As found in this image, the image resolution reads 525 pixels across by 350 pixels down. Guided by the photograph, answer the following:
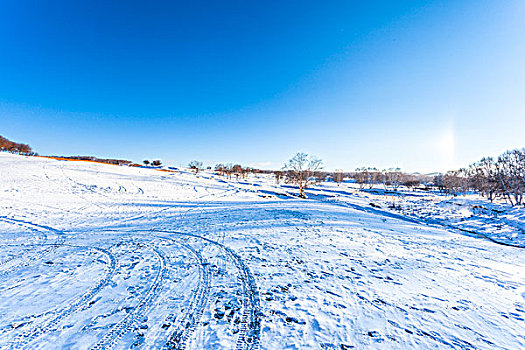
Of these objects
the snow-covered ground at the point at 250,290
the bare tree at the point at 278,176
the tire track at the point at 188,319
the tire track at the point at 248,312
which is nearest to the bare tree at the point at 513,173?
the snow-covered ground at the point at 250,290

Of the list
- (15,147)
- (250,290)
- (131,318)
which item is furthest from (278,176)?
(15,147)

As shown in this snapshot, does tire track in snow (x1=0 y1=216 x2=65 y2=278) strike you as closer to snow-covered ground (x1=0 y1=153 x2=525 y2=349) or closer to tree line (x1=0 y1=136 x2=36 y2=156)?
snow-covered ground (x1=0 y1=153 x2=525 y2=349)

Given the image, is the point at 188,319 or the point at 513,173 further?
the point at 513,173

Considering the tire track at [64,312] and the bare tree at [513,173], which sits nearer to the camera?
the tire track at [64,312]

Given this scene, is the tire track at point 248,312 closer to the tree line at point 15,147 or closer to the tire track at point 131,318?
the tire track at point 131,318

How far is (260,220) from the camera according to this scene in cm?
1155

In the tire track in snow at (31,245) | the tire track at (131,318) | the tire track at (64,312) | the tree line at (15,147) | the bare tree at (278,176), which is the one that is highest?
the tree line at (15,147)

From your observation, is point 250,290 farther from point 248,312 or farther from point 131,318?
point 131,318

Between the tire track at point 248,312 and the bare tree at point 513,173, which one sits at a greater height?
the bare tree at point 513,173

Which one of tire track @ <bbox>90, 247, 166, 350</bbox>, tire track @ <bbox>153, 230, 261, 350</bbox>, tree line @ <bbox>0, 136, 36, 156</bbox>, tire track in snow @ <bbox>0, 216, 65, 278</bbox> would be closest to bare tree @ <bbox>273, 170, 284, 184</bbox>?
tire track in snow @ <bbox>0, 216, 65, 278</bbox>

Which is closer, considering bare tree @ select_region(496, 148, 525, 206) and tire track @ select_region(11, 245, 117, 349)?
tire track @ select_region(11, 245, 117, 349)

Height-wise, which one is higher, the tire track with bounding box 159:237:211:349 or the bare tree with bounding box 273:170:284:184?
the bare tree with bounding box 273:170:284:184

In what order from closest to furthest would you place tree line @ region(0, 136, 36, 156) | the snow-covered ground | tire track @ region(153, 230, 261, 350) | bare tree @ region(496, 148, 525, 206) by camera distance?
tire track @ region(153, 230, 261, 350)
the snow-covered ground
bare tree @ region(496, 148, 525, 206)
tree line @ region(0, 136, 36, 156)

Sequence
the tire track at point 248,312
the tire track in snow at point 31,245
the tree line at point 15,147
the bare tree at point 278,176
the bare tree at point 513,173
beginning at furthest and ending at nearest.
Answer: the bare tree at point 278,176
the tree line at point 15,147
the bare tree at point 513,173
the tire track in snow at point 31,245
the tire track at point 248,312
